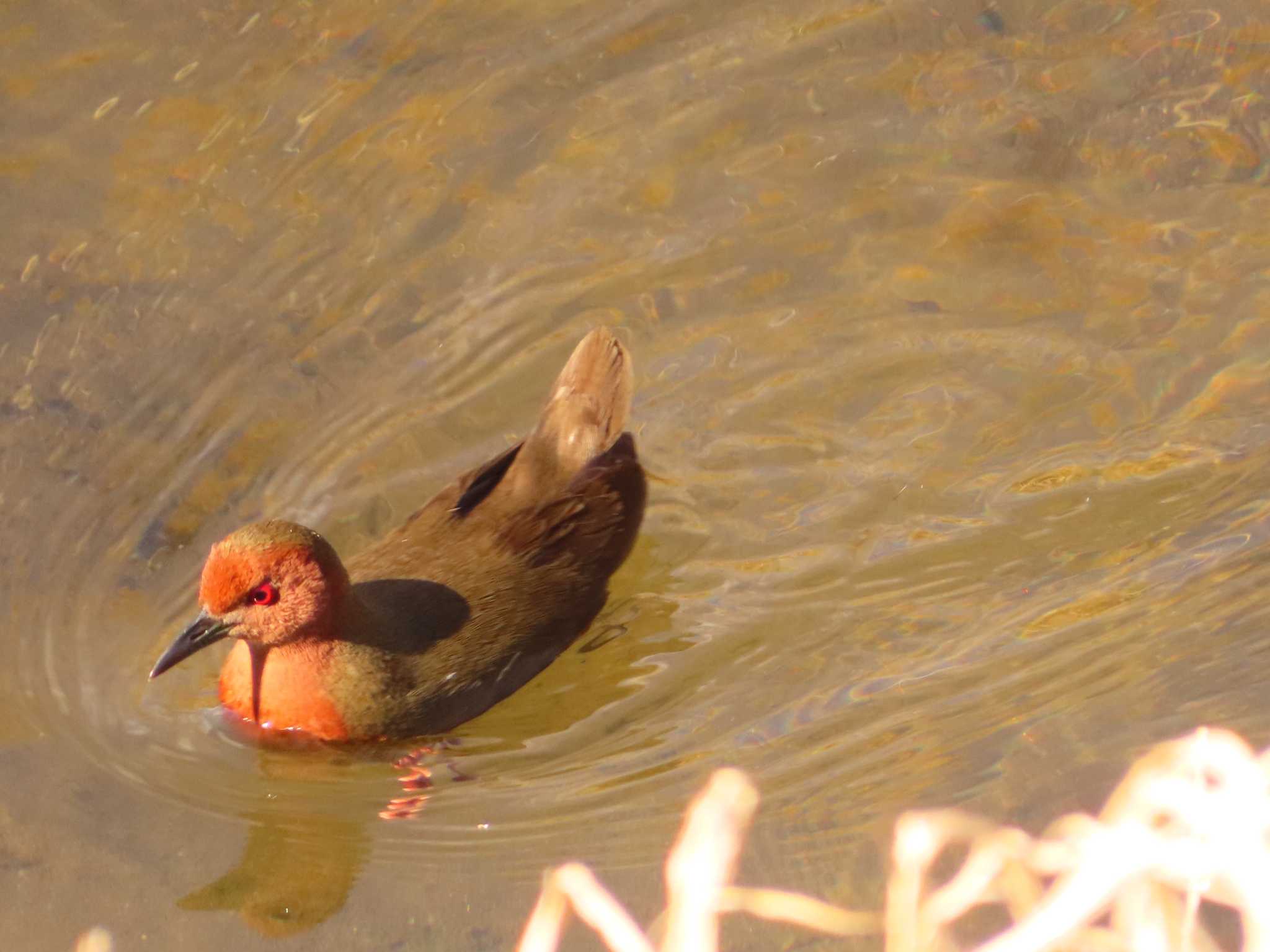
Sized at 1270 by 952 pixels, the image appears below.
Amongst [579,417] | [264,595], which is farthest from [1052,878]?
[264,595]

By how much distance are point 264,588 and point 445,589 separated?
49 centimetres

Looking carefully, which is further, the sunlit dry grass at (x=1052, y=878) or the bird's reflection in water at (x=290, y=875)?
the bird's reflection in water at (x=290, y=875)

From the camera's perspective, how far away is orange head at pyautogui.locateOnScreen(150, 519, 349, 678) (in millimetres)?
3719

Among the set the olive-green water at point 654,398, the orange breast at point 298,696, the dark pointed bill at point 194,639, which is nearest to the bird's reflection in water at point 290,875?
the olive-green water at point 654,398

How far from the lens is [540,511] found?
4250 millimetres

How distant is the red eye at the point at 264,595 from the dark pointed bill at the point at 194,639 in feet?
0.29

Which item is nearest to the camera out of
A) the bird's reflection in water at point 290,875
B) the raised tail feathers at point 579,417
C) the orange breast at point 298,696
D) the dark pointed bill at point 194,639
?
the bird's reflection in water at point 290,875

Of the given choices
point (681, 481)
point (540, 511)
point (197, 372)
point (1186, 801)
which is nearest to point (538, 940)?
point (540, 511)

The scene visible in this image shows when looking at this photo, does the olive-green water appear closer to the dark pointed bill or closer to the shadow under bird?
the shadow under bird

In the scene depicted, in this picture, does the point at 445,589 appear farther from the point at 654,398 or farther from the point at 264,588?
the point at 654,398

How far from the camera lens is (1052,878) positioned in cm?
346

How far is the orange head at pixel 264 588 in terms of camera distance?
372 centimetres

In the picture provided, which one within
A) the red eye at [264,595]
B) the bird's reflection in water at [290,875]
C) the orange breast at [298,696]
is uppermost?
the red eye at [264,595]

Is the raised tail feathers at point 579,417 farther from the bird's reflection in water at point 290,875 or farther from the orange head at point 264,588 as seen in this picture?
the bird's reflection in water at point 290,875
